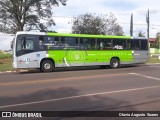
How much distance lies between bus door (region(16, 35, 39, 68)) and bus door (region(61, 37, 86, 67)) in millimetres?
2356

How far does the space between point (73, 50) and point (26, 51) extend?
3722mm

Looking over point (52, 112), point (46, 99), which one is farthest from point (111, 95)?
point (52, 112)

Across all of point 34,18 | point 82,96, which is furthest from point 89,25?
point 82,96

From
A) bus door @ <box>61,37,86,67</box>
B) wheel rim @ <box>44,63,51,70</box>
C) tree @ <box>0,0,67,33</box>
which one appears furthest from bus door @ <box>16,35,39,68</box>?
tree @ <box>0,0,67,33</box>

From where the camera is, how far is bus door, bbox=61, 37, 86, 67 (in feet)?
81.4

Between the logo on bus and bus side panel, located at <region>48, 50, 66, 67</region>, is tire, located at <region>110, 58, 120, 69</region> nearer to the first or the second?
the logo on bus

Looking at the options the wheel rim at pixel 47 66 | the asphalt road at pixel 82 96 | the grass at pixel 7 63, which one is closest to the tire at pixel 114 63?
the wheel rim at pixel 47 66

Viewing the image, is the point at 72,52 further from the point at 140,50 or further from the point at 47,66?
the point at 140,50

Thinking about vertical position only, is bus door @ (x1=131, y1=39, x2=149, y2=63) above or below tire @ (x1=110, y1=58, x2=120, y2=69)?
above

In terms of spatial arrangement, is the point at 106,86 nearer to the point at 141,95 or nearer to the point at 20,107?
the point at 141,95

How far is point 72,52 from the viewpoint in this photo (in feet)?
82.4

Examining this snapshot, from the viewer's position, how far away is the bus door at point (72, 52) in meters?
24.8

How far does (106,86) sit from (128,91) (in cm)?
158

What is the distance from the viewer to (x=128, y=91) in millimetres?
13039
